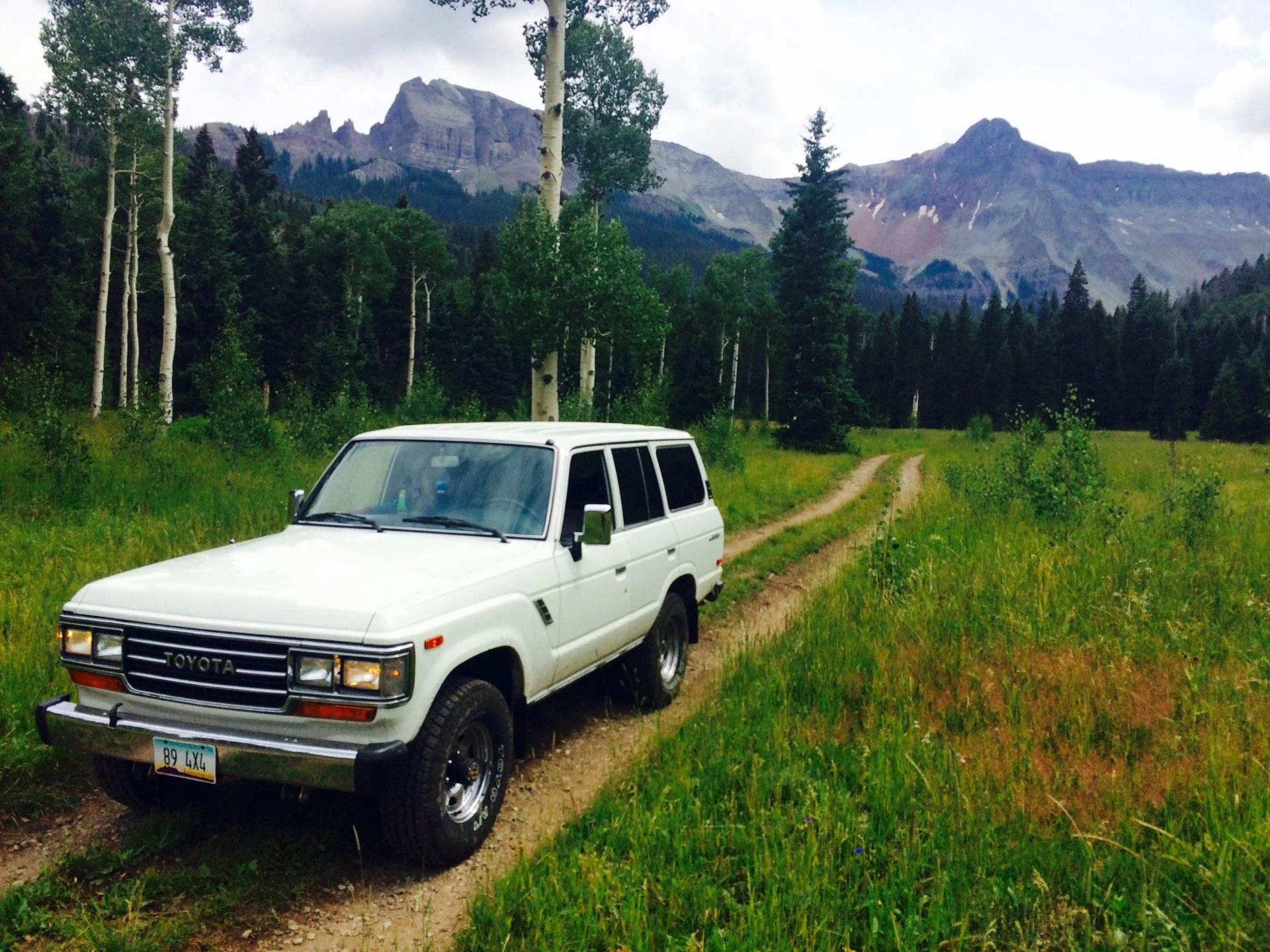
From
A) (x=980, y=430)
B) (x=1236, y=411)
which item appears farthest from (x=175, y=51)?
(x=1236, y=411)

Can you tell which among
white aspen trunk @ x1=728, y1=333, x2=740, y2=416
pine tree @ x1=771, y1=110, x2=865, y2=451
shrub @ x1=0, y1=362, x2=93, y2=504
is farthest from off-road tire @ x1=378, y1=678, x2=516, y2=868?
white aspen trunk @ x1=728, y1=333, x2=740, y2=416

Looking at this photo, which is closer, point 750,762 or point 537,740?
point 750,762

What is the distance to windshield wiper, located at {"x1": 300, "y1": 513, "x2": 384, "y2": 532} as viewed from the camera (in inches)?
190

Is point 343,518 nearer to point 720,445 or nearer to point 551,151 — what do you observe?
point 551,151

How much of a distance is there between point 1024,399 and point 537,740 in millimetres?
78115

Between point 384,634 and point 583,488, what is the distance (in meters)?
2.15

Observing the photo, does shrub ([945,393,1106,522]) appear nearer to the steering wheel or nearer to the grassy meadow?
the grassy meadow

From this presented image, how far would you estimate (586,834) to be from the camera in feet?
13.0

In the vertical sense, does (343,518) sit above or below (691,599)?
above

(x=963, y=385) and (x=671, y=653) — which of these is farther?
(x=963, y=385)

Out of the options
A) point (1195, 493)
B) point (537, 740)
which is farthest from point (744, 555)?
point (537, 740)

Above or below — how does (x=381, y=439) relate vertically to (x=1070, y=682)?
above

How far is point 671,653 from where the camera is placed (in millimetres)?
6430

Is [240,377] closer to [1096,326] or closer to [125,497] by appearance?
[125,497]
